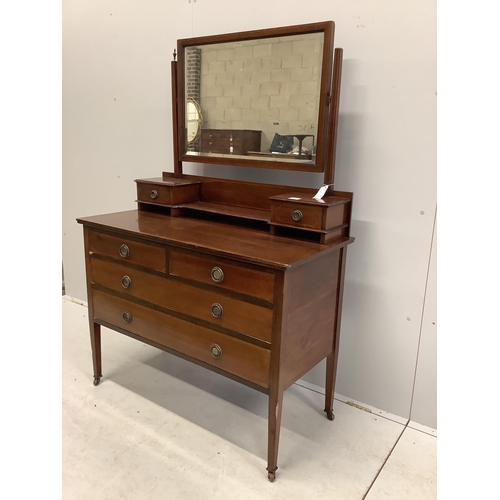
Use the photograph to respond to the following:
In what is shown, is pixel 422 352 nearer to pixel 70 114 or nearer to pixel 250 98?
pixel 250 98

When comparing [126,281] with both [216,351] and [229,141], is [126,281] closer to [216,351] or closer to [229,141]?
[216,351]

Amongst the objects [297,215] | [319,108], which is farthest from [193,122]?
[297,215]

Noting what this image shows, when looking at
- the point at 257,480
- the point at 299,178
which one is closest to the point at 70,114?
the point at 299,178

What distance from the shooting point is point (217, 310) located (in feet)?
5.30

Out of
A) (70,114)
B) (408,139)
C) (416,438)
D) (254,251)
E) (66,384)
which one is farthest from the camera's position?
(70,114)

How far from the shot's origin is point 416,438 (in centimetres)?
188

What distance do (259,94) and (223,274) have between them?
81 cm

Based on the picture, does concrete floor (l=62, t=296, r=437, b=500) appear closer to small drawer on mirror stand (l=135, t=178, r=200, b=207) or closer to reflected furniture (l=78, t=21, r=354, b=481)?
reflected furniture (l=78, t=21, r=354, b=481)

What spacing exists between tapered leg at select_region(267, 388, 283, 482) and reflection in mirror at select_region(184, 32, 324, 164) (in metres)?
0.92

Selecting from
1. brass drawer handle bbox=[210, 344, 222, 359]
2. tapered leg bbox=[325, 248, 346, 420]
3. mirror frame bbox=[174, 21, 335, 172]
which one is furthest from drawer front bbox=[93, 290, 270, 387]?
mirror frame bbox=[174, 21, 335, 172]

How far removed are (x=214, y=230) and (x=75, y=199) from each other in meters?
1.62

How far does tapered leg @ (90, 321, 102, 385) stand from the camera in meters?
2.14

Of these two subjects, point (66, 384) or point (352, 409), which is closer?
point (352, 409)

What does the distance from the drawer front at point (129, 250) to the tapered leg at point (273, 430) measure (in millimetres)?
649
